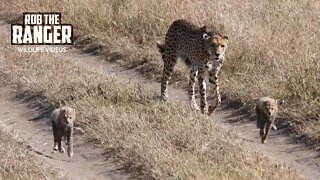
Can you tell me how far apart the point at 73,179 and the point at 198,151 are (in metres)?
1.10

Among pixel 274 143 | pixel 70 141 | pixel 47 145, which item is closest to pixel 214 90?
pixel 274 143

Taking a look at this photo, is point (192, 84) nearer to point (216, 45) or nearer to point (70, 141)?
point (216, 45)

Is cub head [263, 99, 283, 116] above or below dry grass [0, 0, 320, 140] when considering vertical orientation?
above

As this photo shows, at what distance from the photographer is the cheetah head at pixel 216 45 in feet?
25.7

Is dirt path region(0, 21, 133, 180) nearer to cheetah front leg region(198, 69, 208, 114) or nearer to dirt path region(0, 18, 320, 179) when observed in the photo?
dirt path region(0, 18, 320, 179)

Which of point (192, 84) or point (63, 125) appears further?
point (192, 84)

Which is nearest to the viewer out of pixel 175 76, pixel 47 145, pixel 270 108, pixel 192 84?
→ pixel 270 108

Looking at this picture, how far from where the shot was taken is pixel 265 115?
23.1 feet

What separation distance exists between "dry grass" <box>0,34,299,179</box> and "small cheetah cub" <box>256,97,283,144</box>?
1.15 ft

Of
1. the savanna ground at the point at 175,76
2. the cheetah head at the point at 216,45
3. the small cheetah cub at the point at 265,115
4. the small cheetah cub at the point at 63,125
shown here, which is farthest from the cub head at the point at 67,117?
the cheetah head at the point at 216,45

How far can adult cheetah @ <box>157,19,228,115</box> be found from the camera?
7.93 metres

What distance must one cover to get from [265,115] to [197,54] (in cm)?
146

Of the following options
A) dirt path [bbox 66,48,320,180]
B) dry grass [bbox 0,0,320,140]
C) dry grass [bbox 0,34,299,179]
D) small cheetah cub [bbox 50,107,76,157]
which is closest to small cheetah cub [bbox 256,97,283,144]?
dirt path [bbox 66,48,320,180]

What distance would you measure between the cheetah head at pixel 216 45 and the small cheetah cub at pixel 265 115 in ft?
2.92
